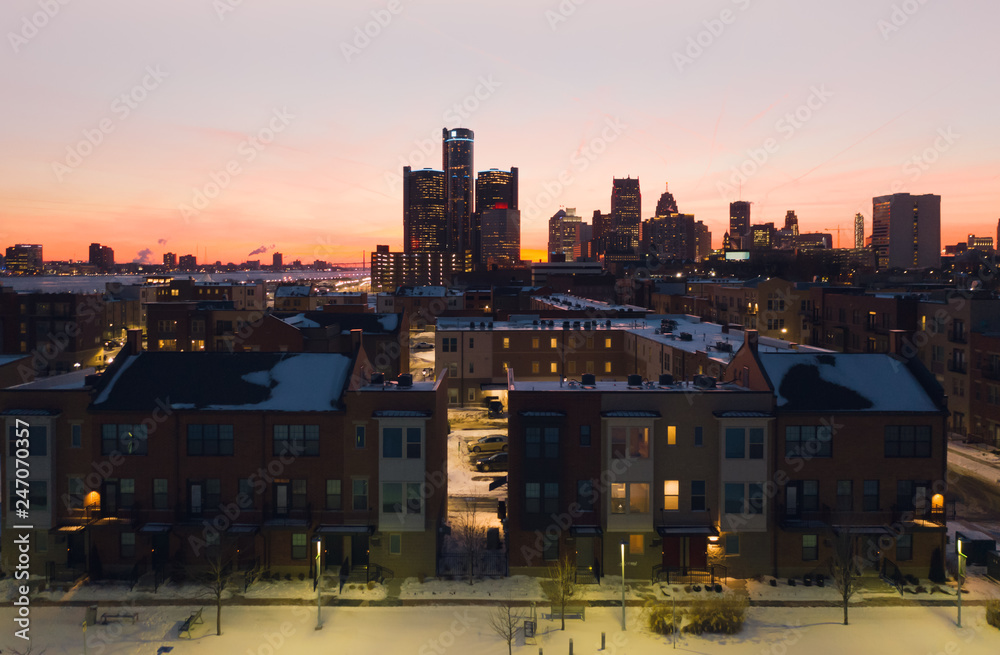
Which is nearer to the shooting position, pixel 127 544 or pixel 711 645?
pixel 711 645

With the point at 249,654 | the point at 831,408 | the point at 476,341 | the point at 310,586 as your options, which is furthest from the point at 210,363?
the point at 476,341

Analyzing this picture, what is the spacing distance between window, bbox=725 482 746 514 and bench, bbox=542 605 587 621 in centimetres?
934

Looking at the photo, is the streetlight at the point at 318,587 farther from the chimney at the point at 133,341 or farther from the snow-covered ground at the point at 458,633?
the chimney at the point at 133,341

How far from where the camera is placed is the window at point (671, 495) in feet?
112

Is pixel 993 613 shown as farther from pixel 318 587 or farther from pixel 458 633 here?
pixel 318 587

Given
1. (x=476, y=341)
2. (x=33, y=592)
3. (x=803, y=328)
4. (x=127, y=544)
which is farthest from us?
(x=803, y=328)

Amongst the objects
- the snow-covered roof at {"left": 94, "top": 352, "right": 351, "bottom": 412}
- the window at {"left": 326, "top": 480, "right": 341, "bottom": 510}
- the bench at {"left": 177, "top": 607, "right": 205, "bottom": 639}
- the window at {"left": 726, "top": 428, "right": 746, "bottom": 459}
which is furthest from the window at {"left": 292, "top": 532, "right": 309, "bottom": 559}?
the window at {"left": 726, "top": 428, "right": 746, "bottom": 459}

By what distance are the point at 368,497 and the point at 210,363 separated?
1197 centimetres

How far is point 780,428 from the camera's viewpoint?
34.2m

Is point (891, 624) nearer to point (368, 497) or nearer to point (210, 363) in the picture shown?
point (368, 497)

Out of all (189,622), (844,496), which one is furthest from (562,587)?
(189,622)

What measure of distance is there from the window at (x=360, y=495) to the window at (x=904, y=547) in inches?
1089

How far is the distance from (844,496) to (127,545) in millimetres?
37383

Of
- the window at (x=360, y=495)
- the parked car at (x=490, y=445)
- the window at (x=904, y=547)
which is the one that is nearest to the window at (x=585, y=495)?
the window at (x=360, y=495)
